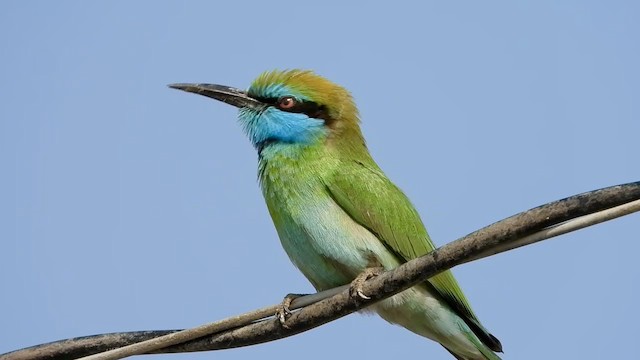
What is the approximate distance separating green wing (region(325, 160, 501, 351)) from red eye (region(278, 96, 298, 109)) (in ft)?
1.65

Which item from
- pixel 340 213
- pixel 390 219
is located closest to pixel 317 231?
pixel 340 213

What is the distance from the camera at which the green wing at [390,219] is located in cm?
436

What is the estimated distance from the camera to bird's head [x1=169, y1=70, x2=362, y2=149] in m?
4.87

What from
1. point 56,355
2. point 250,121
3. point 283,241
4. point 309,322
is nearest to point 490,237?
point 309,322

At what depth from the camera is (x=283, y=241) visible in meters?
→ 4.56

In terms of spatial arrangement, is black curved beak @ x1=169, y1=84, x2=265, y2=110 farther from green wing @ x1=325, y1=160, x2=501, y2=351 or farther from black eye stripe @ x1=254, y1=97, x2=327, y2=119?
green wing @ x1=325, y1=160, x2=501, y2=351

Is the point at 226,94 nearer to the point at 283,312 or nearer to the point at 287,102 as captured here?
the point at 287,102

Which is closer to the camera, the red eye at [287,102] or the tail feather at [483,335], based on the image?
the tail feather at [483,335]

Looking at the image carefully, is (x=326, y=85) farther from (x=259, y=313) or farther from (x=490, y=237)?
(x=490, y=237)

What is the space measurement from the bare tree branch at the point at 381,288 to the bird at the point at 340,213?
0.94 metres

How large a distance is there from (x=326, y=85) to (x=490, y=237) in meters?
2.59

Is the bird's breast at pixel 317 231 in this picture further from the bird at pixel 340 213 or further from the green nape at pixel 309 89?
the green nape at pixel 309 89

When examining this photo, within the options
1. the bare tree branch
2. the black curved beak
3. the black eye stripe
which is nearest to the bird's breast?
the black eye stripe

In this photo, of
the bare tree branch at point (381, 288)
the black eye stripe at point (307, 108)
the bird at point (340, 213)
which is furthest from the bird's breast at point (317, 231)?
the bare tree branch at point (381, 288)
